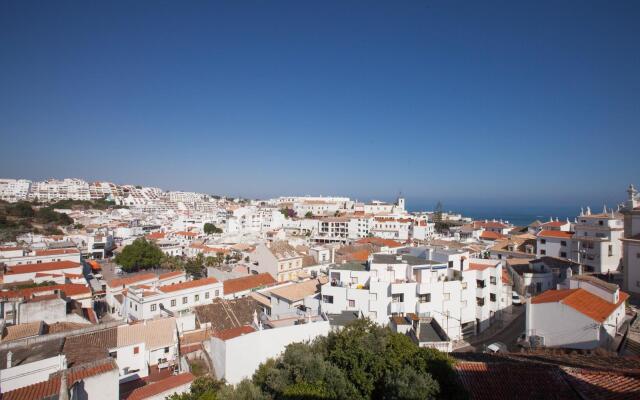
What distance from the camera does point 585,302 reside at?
16.8m

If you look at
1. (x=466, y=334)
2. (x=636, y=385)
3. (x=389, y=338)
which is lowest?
(x=466, y=334)

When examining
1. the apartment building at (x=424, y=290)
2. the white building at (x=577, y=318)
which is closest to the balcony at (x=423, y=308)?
the apartment building at (x=424, y=290)

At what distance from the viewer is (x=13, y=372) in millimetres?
12227

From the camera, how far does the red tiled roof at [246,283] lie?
2938cm

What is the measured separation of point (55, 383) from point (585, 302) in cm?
2100

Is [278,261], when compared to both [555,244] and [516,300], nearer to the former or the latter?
[516,300]

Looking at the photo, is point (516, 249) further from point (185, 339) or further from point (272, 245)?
point (185, 339)

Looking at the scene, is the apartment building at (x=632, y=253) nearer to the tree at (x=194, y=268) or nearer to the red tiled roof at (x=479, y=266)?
the red tiled roof at (x=479, y=266)

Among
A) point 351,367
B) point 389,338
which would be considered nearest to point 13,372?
point 351,367

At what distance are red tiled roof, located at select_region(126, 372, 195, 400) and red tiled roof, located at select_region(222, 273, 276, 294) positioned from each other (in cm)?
1499

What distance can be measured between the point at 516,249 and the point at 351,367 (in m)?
37.0

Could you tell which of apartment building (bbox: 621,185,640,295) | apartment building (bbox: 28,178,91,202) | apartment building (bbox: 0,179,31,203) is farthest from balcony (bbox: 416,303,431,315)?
Result: apartment building (bbox: 0,179,31,203)

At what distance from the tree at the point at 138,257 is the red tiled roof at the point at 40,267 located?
5.85 m

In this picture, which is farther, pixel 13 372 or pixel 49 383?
pixel 13 372
